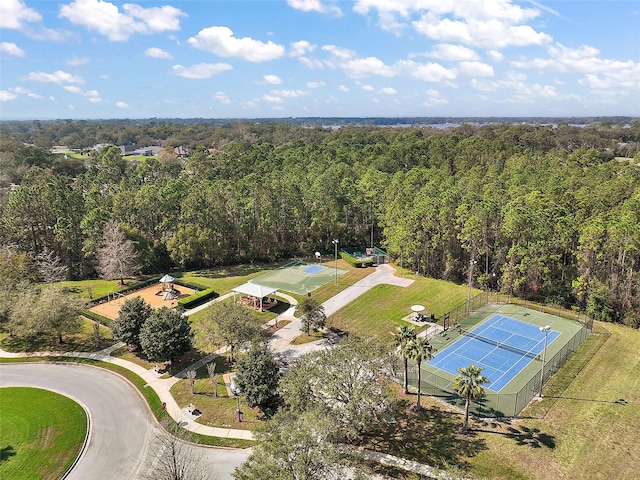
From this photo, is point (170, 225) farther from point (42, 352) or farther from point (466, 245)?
point (466, 245)

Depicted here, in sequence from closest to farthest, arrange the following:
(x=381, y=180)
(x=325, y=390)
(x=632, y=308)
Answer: (x=325, y=390), (x=632, y=308), (x=381, y=180)

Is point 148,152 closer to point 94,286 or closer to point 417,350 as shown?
point 94,286

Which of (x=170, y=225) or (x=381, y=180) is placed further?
(x=381, y=180)

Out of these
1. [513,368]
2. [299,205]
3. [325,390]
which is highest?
[299,205]

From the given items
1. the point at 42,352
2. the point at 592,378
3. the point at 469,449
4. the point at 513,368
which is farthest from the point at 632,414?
the point at 42,352

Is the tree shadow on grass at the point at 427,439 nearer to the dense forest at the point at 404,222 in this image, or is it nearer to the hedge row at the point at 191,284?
the dense forest at the point at 404,222

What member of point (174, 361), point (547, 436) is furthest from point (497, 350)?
point (174, 361)

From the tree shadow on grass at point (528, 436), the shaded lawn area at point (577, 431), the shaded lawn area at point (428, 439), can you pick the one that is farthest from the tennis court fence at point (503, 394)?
the shaded lawn area at point (428, 439)

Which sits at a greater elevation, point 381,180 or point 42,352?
point 381,180

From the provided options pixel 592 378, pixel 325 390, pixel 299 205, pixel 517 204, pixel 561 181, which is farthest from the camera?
pixel 299 205
